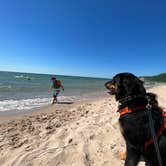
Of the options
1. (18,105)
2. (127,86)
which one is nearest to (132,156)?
(127,86)

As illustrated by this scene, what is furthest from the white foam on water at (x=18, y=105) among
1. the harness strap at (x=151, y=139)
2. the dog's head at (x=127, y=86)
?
the harness strap at (x=151, y=139)

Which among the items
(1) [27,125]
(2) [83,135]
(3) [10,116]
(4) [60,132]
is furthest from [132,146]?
(3) [10,116]

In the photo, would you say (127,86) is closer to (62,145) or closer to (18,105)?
(62,145)

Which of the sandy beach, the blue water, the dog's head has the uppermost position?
the dog's head

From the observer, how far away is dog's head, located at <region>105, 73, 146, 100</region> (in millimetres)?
2418

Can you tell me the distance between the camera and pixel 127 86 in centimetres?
245

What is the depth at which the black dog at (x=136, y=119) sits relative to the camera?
7.00ft

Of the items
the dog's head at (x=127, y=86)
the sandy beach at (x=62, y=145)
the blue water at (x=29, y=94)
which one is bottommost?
the sandy beach at (x=62, y=145)

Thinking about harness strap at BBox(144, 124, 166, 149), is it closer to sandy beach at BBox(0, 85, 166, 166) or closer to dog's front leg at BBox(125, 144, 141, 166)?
dog's front leg at BBox(125, 144, 141, 166)

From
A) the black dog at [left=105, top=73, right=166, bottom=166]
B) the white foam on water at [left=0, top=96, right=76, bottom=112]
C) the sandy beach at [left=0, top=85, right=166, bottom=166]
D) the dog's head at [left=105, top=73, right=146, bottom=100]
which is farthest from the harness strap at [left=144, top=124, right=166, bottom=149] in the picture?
the white foam on water at [left=0, top=96, right=76, bottom=112]

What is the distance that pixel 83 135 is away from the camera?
4414mm

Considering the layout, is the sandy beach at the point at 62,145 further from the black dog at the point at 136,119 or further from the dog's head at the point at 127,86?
the dog's head at the point at 127,86

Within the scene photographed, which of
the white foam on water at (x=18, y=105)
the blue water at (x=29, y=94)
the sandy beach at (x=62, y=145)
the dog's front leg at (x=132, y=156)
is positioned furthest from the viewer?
Answer: the blue water at (x=29, y=94)

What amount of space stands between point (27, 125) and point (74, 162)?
124 inches
